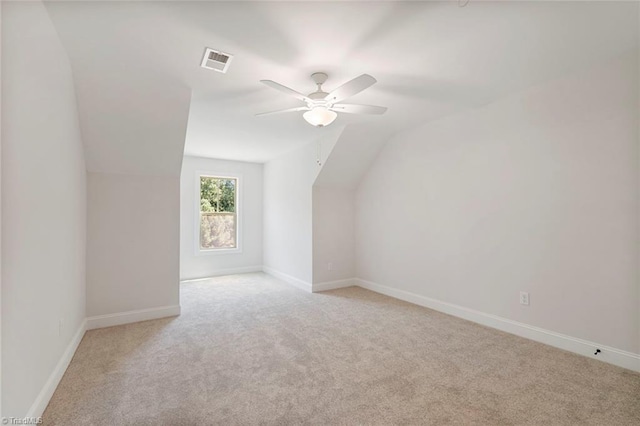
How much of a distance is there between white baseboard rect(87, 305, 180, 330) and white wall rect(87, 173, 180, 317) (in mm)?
45

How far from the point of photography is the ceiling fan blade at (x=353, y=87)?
2057 millimetres

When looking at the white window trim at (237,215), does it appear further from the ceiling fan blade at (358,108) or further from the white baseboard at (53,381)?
the ceiling fan blade at (358,108)

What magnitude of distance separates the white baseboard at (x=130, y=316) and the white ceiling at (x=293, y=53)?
163cm

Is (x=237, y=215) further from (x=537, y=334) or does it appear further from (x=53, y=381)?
(x=537, y=334)

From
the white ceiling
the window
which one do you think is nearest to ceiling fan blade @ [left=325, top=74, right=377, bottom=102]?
the white ceiling

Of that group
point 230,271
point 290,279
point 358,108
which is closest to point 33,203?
point 358,108

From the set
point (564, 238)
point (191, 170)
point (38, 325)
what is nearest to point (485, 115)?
point (564, 238)

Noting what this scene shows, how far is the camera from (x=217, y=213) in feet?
20.3

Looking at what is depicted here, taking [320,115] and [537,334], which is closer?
[320,115]

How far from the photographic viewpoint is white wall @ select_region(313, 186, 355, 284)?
488cm

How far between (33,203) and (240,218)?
466 cm

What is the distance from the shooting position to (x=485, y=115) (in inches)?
131

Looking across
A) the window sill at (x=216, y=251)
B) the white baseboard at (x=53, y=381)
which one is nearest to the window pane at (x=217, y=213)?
the window sill at (x=216, y=251)

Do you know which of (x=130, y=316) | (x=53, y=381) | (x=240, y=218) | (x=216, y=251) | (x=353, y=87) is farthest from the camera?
(x=240, y=218)
